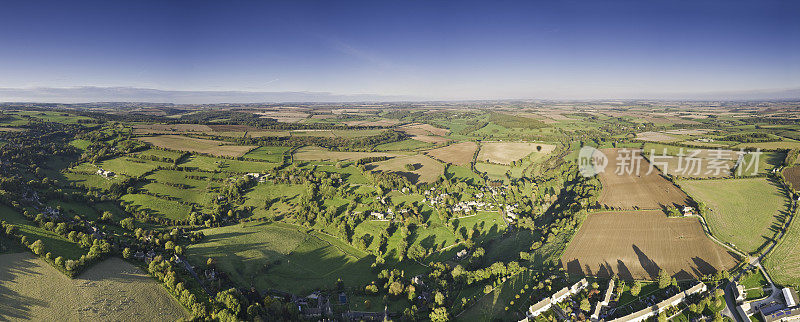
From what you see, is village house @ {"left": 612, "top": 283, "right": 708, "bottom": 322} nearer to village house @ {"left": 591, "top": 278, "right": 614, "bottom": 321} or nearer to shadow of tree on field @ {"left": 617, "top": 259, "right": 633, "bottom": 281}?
village house @ {"left": 591, "top": 278, "right": 614, "bottom": 321}

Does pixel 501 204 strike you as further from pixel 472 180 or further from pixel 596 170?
pixel 596 170

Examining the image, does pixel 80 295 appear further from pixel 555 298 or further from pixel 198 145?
pixel 198 145

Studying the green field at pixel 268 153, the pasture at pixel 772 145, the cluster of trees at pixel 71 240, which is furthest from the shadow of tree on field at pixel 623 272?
the pasture at pixel 772 145

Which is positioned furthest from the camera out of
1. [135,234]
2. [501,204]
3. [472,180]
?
[472,180]

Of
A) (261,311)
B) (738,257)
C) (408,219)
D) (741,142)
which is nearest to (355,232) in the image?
(408,219)

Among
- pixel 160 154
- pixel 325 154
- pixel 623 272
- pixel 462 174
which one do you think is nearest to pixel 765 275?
pixel 623 272

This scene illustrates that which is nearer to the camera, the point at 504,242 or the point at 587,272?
the point at 587,272
